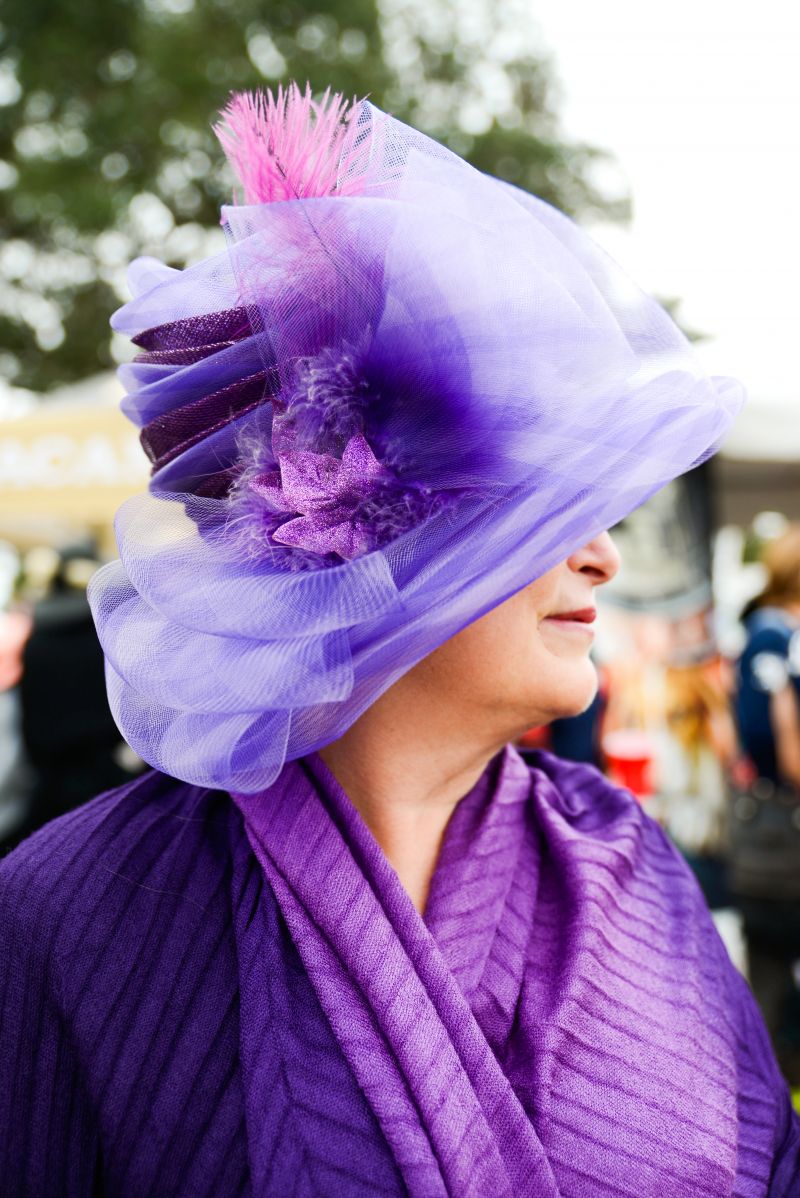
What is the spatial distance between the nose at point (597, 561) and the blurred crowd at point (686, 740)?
2163 mm

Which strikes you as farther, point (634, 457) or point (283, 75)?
point (283, 75)

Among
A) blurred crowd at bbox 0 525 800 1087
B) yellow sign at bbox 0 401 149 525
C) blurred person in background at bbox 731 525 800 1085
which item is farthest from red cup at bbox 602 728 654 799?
yellow sign at bbox 0 401 149 525

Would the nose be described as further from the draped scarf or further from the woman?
the draped scarf

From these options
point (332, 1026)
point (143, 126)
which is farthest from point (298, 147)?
point (143, 126)

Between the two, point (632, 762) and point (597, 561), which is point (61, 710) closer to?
point (632, 762)

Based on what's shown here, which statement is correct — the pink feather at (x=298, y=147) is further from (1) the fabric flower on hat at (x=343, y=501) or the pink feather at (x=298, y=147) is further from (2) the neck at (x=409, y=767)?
(2) the neck at (x=409, y=767)

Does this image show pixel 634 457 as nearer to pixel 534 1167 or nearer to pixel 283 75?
pixel 534 1167

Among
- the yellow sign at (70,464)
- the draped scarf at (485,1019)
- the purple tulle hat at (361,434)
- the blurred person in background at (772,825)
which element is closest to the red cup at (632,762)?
the blurred person in background at (772,825)

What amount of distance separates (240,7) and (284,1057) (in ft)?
34.9

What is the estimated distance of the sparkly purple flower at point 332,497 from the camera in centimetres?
99

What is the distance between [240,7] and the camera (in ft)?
30.9

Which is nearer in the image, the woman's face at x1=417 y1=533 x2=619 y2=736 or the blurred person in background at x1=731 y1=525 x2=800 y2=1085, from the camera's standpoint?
the woman's face at x1=417 y1=533 x2=619 y2=736

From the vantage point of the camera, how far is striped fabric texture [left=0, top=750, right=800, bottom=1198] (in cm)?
96

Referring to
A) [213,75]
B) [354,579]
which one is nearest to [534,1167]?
[354,579]
